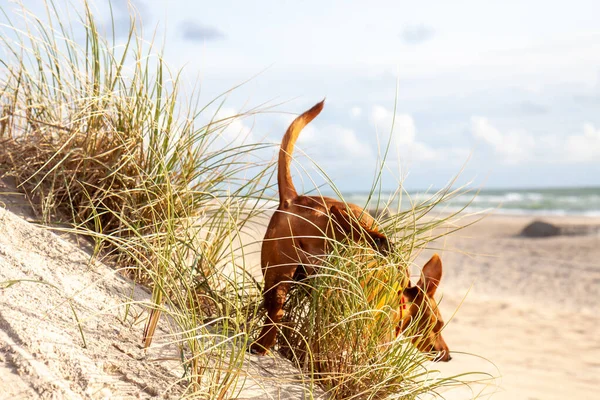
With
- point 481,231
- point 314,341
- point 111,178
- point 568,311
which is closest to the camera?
point 314,341

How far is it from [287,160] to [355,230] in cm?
35

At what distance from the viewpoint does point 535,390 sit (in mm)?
3979

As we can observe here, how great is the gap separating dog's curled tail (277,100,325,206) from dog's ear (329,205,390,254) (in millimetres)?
168

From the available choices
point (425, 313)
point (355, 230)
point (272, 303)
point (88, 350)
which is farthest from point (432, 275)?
point (88, 350)

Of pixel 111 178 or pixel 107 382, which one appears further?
pixel 111 178

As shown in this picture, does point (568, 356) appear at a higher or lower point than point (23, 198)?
lower

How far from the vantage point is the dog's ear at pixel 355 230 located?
1877mm

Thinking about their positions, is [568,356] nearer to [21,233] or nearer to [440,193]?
[440,193]

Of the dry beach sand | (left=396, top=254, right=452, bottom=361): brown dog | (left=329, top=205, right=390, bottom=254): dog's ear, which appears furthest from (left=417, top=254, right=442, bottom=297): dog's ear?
(left=329, top=205, right=390, bottom=254): dog's ear

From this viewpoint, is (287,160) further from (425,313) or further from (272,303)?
(425,313)

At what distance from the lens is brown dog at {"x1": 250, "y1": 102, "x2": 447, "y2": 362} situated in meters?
1.88

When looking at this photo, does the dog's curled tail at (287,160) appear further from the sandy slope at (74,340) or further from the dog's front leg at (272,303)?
the sandy slope at (74,340)

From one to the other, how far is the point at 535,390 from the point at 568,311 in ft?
11.4

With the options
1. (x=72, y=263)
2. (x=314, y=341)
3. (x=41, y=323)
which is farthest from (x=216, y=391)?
(x=72, y=263)
